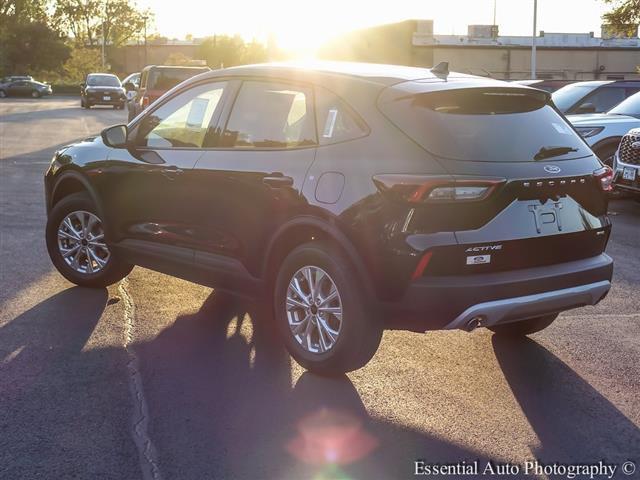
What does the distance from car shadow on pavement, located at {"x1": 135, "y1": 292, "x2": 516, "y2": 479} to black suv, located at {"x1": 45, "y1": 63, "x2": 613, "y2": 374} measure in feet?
1.02

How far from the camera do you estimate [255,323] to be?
6289mm

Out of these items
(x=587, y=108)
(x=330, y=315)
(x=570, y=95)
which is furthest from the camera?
(x=570, y=95)

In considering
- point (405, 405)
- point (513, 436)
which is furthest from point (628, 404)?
point (405, 405)

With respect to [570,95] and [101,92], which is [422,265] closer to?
[570,95]

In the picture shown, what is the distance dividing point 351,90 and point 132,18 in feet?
338

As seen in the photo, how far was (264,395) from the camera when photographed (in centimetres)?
487

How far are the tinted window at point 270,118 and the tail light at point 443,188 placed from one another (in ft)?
2.89

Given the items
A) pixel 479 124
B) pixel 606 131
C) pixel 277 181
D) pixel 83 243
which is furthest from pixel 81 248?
pixel 606 131

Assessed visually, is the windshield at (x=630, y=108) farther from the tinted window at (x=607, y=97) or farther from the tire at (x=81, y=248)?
the tire at (x=81, y=248)

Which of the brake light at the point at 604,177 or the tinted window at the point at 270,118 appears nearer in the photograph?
the brake light at the point at 604,177

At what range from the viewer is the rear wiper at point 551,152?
4930mm

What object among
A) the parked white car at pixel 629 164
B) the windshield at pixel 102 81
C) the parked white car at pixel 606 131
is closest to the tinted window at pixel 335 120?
the parked white car at pixel 629 164

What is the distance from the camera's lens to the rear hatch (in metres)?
4.58

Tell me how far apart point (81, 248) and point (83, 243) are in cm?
5
